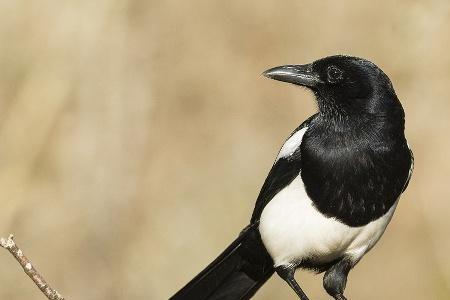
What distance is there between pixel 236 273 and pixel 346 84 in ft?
3.47

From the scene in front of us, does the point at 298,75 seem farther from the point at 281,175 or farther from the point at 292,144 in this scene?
the point at 281,175

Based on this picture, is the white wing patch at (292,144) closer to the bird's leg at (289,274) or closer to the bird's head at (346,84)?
the bird's head at (346,84)

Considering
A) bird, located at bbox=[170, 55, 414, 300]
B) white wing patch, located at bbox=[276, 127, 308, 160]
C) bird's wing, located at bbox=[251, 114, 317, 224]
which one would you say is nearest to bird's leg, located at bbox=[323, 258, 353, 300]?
bird, located at bbox=[170, 55, 414, 300]

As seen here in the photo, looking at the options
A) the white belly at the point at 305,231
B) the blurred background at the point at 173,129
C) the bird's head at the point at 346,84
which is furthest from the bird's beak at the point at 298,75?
the blurred background at the point at 173,129

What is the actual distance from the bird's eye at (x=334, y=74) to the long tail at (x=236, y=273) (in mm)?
811

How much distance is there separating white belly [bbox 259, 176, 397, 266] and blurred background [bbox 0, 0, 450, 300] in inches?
54.9

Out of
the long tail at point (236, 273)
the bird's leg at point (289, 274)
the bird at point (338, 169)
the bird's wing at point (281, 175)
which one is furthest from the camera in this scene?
the long tail at point (236, 273)

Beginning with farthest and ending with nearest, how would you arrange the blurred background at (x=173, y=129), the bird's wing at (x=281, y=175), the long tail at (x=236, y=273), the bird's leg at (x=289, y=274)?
the blurred background at (x=173, y=129) < the long tail at (x=236, y=273) < the bird's leg at (x=289, y=274) < the bird's wing at (x=281, y=175)

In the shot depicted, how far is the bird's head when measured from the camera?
5059 mm

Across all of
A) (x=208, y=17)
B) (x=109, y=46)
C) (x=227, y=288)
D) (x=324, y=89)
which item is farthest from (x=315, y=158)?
(x=208, y=17)

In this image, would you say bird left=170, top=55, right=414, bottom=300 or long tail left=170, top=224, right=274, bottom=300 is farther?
long tail left=170, top=224, right=274, bottom=300

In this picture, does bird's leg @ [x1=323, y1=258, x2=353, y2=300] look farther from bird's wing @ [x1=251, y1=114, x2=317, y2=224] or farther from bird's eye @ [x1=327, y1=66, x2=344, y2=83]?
bird's eye @ [x1=327, y1=66, x2=344, y2=83]

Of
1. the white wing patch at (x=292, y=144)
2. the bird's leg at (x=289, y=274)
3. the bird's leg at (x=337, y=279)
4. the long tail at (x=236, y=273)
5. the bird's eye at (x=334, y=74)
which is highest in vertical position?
the bird's eye at (x=334, y=74)

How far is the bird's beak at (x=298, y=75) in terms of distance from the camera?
5.13 m
